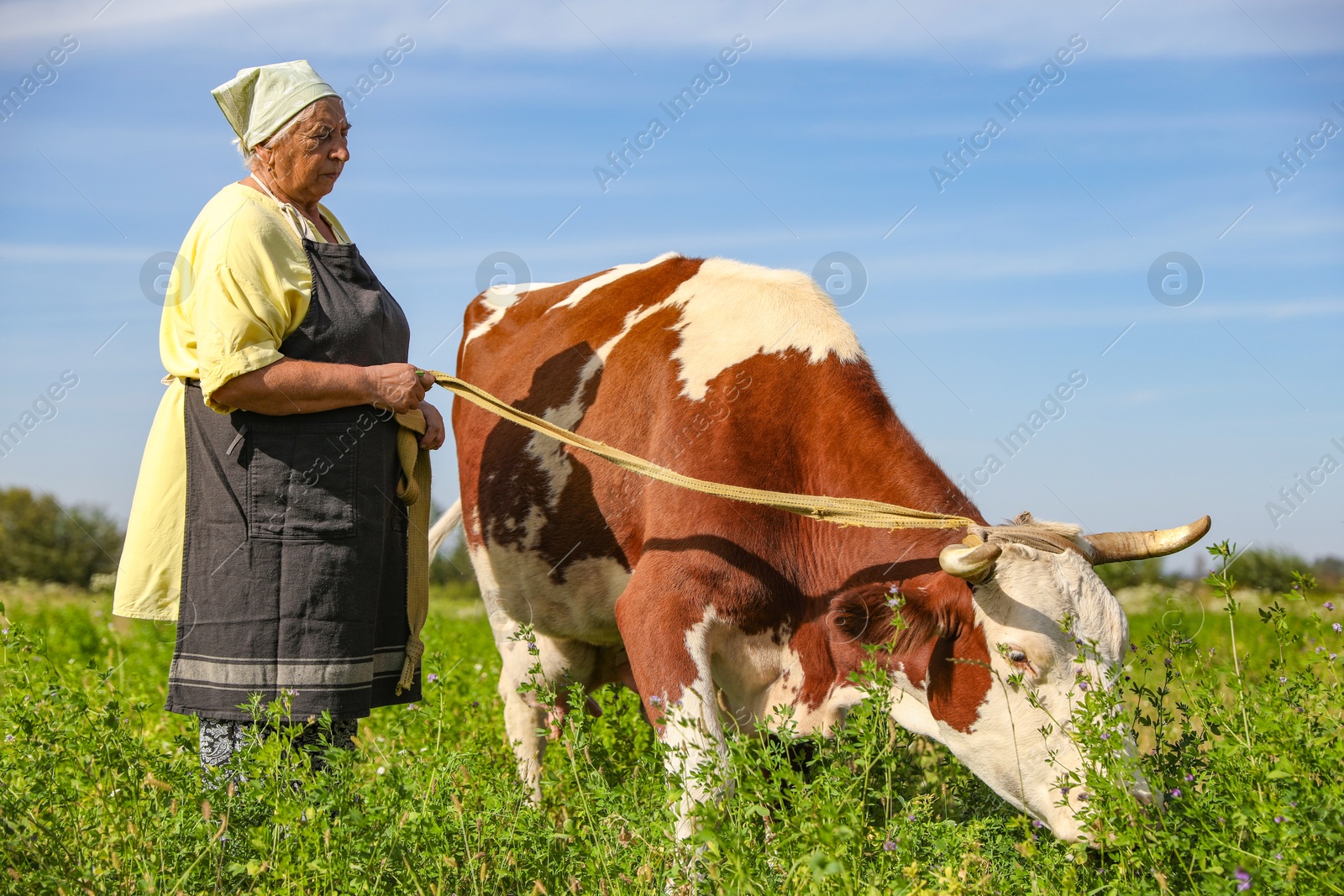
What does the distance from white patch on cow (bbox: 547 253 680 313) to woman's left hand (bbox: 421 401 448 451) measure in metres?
1.67

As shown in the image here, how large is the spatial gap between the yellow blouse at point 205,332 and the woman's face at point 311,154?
148 mm

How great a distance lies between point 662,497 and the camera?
14.1ft

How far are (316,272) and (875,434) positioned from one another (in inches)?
83.9

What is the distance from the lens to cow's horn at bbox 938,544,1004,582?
3.72 meters

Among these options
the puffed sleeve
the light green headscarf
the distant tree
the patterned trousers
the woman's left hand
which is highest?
the light green headscarf

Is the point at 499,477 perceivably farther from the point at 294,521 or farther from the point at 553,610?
the point at 294,521

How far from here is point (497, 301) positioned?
6512mm

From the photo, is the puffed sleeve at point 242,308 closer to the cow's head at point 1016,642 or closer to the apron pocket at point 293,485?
the apron pocket at point 293,485

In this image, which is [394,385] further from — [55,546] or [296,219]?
[55,546]

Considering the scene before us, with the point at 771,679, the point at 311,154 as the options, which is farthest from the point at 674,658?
the point at 311,154

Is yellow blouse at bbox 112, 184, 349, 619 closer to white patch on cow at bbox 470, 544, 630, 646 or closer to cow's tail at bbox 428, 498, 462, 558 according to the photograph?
white patch on cow at bbox 470, 544, 630, 646

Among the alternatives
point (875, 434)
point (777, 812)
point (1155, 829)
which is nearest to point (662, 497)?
point (875, 434)

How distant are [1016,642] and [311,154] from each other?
2.95 m

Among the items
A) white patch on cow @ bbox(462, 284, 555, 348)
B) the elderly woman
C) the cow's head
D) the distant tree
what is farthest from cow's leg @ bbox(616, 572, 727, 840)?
the distant tree
